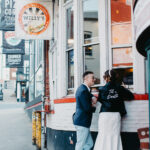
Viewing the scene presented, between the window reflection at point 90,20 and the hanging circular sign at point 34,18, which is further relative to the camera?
the hanging circular sign at point 34,18

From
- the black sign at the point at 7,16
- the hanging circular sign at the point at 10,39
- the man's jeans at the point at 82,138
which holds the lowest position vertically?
the man's jeans at the point at 82,138

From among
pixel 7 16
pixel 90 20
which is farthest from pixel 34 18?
pixel 7 16

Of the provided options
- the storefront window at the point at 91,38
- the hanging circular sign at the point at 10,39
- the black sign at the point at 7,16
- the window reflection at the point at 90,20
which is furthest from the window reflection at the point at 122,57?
the hanging circular sign at the point at 10,39

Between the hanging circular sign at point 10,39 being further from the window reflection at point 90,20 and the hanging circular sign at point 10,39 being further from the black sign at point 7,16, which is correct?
the window reflection at point 90,20

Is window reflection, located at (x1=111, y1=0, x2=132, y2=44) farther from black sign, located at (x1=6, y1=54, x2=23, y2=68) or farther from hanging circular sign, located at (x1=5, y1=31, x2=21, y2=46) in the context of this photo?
black sign, located at (x1=6, y1=54, x2=23, y2=68)

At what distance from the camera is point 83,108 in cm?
596

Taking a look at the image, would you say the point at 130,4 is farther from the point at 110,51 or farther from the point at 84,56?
the point at 84,56

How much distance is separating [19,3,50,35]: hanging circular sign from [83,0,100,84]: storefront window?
1.90 meters

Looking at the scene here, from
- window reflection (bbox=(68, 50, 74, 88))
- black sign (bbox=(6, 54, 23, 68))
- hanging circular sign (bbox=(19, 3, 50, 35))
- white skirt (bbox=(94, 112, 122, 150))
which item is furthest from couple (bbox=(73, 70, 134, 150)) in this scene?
black sign (bbox=(6, 54, 23, 68))

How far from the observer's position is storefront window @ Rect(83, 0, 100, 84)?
6855mm

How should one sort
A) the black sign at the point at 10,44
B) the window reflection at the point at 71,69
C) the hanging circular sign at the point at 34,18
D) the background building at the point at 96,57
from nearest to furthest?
the background building at the point at 96,57
the window reflection at the point at 71,69
the hanging circular sign at the point at 34,18
the black sign at the point at 10,44

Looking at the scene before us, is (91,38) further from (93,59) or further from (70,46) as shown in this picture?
(70,46)

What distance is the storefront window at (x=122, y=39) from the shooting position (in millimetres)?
6340

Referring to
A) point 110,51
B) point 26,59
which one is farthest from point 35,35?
point 26,59
